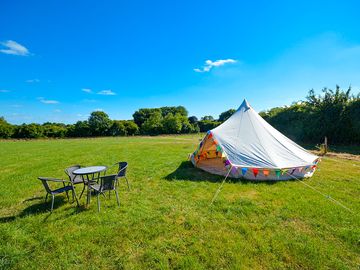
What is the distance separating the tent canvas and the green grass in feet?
1.28

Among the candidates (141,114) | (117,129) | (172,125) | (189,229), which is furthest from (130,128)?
(189,229)

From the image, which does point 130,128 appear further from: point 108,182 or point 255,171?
point 108,182

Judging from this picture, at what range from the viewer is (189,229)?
119 inches

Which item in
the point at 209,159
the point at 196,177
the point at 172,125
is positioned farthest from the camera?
the point at 172,125

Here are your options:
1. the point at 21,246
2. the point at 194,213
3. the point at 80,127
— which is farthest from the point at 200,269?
the point at 80,127

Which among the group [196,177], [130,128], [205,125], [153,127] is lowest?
[196,177]

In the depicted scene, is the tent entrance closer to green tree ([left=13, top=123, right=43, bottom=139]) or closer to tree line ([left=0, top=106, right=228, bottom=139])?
tree line ([left=0, top=106, right=228, bottom=139])

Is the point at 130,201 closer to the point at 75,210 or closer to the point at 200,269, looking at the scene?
the point at 75,210

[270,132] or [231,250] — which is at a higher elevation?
[270,132]

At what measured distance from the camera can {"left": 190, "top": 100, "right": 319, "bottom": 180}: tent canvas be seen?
5152 mm

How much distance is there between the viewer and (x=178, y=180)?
213 inches

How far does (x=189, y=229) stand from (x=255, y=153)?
3306 millimetres

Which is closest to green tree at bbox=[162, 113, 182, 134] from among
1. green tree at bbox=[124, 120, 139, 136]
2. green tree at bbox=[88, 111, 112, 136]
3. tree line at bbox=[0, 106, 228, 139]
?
tree line at bbox=[0, 106, 228, 139]

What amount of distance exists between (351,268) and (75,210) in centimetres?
450
